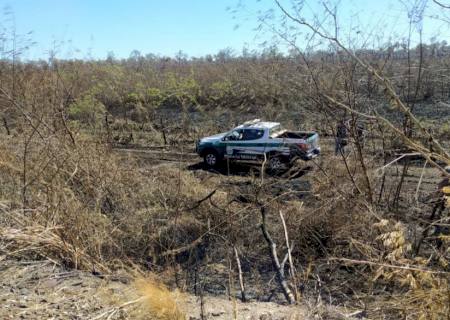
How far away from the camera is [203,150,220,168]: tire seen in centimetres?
1582

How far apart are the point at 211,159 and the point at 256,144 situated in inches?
85.4

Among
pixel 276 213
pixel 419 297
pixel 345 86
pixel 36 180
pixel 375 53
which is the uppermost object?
pixel 375 53

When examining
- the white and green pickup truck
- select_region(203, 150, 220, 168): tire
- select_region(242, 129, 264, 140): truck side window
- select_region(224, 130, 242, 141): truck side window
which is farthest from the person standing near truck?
select_region(203, 150, 220, 168): tire

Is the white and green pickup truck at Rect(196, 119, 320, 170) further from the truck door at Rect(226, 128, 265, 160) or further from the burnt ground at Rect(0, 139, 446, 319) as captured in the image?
the burnt ground at Rect(0, 139, 446, 319)

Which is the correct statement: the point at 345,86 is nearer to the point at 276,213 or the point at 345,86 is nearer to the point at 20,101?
the point at 276,213

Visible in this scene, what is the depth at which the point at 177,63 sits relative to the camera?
46.8 m

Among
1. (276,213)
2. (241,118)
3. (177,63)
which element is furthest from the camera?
(177,63)

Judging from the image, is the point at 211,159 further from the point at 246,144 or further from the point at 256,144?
the point at 256,144

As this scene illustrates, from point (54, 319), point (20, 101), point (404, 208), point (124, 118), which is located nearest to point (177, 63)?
point (124, 118)

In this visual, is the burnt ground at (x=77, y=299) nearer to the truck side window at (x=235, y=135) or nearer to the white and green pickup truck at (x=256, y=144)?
the white and green pickup truck at (x=256, y=144)

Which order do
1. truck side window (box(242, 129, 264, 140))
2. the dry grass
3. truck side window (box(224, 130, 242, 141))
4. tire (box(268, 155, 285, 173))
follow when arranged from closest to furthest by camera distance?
the dry grass → tire (box(268, 155, 285, 173)) → truck side window (box(242, 129, 264, 140)) → truck side window (box(224, 130, 242, 141))

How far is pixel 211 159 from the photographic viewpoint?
16.0 meters

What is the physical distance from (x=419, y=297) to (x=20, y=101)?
337 inches

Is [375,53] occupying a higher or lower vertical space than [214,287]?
higher
